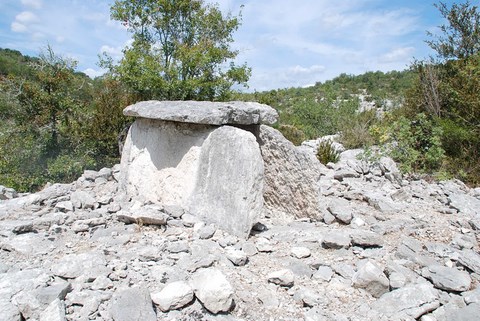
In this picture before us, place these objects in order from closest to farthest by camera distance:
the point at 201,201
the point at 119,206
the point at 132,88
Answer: the point at 201,201
the point at 119,206
the point at 132,88

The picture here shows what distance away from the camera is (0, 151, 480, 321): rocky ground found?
3.07 meters

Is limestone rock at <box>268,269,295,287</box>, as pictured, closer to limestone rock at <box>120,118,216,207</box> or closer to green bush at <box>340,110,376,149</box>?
limestone rock at <box>120,118,216,207</box>

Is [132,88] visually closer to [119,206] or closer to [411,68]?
[119,206]

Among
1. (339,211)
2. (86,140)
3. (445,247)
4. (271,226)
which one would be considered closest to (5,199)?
(86,140)

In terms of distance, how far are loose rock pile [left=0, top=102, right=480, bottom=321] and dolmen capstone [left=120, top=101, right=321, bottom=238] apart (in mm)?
208

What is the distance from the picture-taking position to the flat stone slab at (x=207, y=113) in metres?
4.93

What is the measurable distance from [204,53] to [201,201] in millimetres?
6080

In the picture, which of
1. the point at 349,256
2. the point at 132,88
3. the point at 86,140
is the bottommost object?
the point at 349,256

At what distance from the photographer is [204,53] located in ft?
32.4

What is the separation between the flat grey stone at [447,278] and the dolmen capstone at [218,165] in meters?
1.80

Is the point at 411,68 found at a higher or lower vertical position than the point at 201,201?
higher

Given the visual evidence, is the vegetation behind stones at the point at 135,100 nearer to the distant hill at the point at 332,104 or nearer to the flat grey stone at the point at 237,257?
the distant hill at the point at 332,104

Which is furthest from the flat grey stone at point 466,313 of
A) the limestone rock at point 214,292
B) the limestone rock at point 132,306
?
the limestone rock at point 132,306

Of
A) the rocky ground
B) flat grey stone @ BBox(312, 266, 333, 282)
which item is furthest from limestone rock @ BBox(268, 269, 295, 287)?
flat grey stone @ BBox(312, 266, 333, 282)
